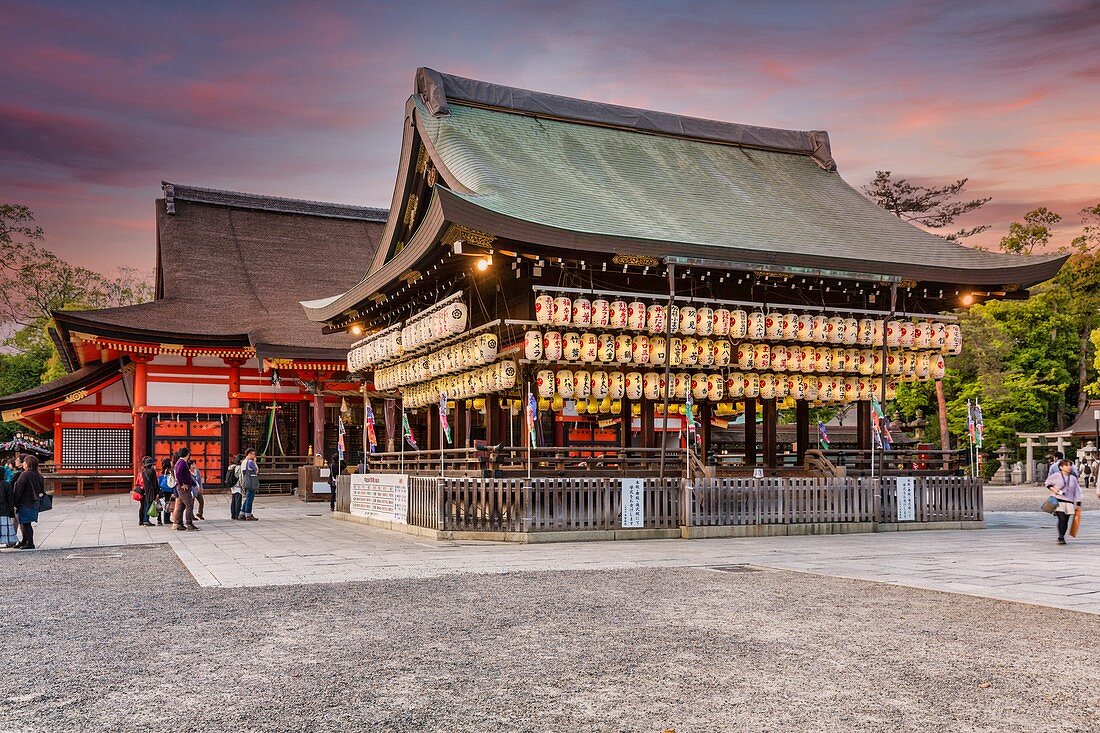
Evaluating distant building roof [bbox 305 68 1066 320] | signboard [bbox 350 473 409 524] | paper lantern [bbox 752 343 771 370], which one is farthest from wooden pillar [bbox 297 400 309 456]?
paper lantern [bbox 752 343 771 370]

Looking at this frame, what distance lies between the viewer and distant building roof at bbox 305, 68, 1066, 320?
53.9 feet

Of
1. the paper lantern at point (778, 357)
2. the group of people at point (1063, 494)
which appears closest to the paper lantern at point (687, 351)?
the paper lantern at point (778, 357)

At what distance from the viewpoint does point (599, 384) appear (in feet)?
56.1

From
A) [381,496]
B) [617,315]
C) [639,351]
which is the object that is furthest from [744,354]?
[381,496]

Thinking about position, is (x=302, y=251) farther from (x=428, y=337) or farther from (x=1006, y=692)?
(x=1006, y=692)

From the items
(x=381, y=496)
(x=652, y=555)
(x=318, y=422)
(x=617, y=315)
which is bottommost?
(x=652, y=555)

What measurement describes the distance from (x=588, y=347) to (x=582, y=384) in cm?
75

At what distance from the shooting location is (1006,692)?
5527 millimetres

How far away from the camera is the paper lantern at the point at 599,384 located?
673 inches

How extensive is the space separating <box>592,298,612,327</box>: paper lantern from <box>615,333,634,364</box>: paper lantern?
567 millimetres

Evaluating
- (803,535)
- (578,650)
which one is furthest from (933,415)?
(578,650)

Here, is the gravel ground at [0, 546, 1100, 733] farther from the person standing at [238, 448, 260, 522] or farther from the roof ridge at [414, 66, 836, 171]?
the roof ridge at [414, 66, 836, 171]

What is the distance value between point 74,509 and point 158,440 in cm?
621

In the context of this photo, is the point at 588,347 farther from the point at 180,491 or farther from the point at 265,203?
the point at 265,203
